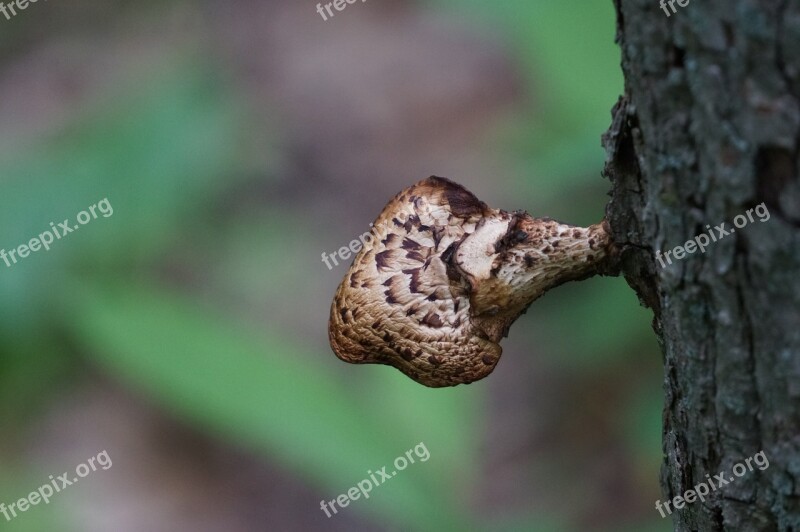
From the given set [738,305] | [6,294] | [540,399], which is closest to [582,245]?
[738,305]

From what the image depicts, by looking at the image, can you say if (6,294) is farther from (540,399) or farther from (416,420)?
(540,399)

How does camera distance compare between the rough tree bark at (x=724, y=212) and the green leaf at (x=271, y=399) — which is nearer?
the rough tree bark at (x=724, y=212)

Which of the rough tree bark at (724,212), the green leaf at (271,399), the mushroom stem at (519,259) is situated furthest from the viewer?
the green leaf at (271,399)

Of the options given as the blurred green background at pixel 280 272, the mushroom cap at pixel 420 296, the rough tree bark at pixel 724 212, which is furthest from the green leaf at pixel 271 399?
the rough tree bark at pixel 724 212

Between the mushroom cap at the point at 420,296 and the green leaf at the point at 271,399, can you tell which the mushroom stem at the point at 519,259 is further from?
the green leaf at the point at 271,399

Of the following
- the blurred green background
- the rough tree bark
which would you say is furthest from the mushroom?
the blurred green background

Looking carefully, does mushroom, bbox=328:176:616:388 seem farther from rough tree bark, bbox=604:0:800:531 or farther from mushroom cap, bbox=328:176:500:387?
rough tree bark, bbox=604:0:800:531

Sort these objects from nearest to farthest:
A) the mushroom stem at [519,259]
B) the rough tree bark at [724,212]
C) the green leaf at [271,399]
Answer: the rough tree bark at [724,212] → the mushroom stem at [519,259] → the green leaf at [271,399]
